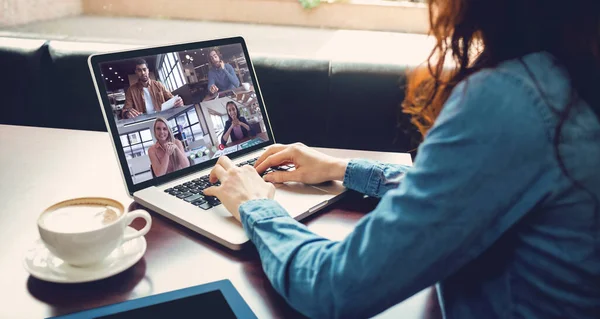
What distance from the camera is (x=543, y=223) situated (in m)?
0.59

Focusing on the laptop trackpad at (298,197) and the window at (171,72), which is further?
the window at (171,72)

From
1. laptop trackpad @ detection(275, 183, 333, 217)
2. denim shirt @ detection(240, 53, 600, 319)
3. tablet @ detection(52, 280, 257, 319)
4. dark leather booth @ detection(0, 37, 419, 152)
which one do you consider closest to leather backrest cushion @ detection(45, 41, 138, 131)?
dark leather booth @ detection(0, 37, 419, 152)

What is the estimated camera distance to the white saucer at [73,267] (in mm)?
704

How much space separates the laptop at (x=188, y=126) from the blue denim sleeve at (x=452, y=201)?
0.84 feet

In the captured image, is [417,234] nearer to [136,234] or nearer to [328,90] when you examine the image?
[136,234]

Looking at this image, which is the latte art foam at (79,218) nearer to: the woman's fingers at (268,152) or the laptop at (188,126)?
the laptop at (188,126)

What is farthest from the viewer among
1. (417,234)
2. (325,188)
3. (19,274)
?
(325,188)

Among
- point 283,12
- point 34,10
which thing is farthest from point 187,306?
point 34,10

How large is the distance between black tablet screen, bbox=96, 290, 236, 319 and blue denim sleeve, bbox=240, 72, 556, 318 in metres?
0.14

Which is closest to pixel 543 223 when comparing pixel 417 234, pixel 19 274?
pixel 417 234

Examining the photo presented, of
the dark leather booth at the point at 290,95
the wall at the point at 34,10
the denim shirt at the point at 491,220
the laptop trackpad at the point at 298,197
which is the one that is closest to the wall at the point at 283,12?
the wall at the point at 34,10

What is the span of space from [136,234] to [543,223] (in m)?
0.54

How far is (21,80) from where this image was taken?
1888 mm

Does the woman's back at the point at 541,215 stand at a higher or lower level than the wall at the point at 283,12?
lower
